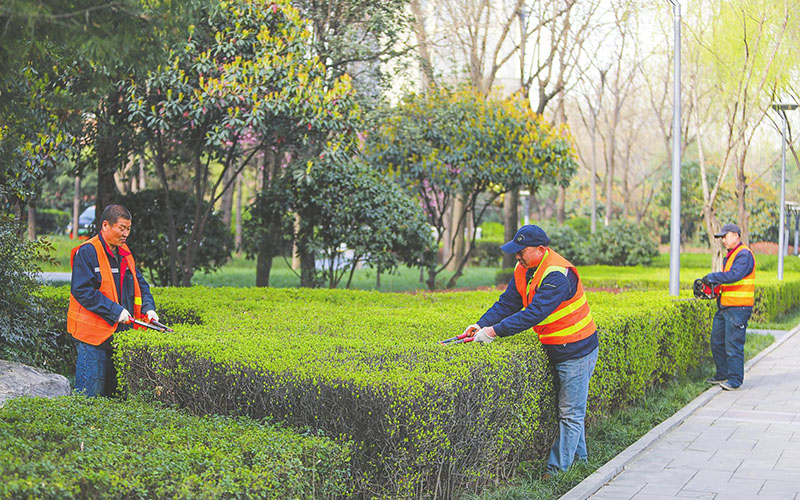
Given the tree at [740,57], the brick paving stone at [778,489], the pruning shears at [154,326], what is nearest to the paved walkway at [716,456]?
the brick paving stone at [778,489]

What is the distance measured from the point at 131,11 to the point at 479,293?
9.04m

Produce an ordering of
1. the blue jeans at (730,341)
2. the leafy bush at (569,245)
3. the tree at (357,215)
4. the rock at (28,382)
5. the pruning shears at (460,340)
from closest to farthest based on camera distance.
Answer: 1. the pruning shears at (460,340)
2. the rock at (28,382)
3. the blue jeans at (730,341)
4. the tree at (357,215)
5. the leafy bush at (569,245)

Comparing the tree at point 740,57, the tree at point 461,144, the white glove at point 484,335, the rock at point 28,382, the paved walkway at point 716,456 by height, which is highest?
the tree at point 740,57

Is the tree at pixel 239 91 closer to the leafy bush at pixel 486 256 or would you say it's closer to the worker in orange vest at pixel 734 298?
the worker in orange vest at pixel 734 298

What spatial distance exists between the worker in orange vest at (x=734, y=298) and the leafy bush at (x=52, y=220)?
3497 centimetres

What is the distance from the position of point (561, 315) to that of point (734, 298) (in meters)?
4.63

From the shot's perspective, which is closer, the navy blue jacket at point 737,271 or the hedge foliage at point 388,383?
the hedge foliage at point 388,383

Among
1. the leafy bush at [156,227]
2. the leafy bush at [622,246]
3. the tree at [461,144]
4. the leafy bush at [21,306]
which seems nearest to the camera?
the leafy bush at [21,306]

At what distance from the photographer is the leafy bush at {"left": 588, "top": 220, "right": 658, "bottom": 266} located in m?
29.3

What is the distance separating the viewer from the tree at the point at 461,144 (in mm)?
16859

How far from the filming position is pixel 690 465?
21.1ft

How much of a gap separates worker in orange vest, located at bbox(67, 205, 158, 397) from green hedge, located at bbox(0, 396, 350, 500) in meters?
1.27

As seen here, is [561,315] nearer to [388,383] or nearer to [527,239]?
[527,239]

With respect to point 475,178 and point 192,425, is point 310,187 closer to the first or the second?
point 475,178
